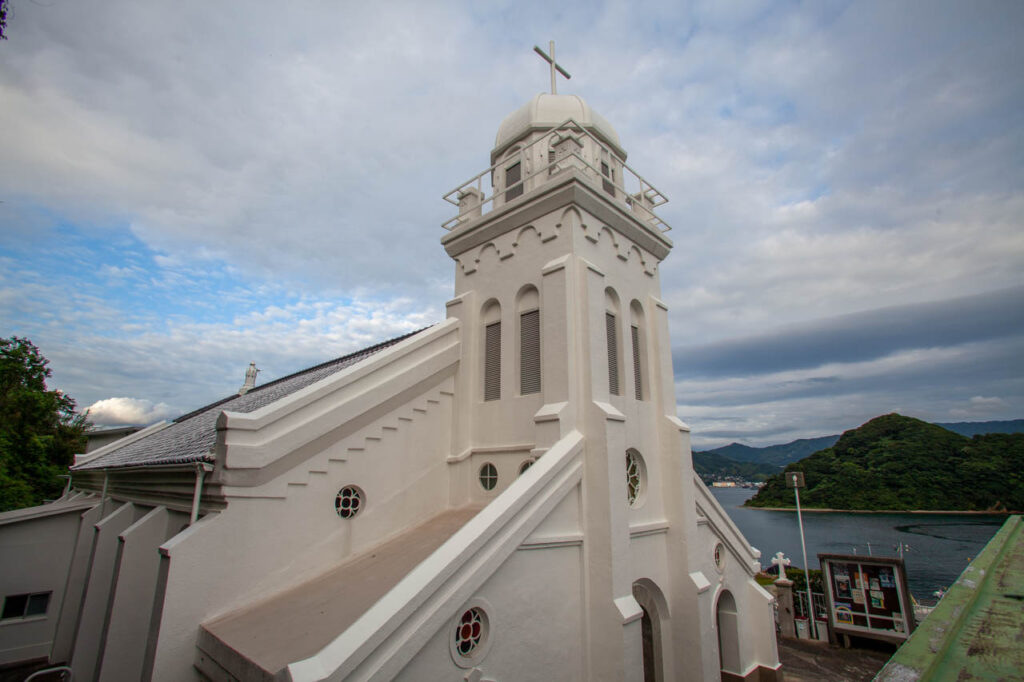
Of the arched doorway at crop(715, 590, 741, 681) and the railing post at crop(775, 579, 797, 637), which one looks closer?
the arched doorway at crop(715, 590, 741, 681)

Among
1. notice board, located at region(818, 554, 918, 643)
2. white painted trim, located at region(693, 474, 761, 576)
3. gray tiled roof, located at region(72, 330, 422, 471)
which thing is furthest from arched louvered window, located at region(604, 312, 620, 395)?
notice board, located at region(818, 554, 918, 643)

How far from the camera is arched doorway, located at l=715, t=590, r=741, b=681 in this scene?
512 inches

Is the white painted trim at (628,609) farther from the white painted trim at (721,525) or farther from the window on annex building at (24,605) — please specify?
the window on annex building at (24,605)

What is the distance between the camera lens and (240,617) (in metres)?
7.50

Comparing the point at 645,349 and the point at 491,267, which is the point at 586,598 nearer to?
the point at 645,349

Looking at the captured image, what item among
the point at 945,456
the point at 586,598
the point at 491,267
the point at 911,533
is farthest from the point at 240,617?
the point at 945,456

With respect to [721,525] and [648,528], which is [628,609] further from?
[721,525]

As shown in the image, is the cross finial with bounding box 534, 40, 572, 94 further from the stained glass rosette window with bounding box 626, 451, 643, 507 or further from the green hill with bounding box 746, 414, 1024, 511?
the green hill with bounding box 746, 414, 1024, 511

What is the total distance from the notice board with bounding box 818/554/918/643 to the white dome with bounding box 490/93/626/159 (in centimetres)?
1719

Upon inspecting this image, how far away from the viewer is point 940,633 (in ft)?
7.65

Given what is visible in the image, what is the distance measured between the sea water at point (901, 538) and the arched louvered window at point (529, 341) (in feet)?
164

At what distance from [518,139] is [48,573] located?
66.6ft

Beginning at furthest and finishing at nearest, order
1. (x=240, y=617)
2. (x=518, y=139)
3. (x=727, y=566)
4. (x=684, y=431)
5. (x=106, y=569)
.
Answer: (x=518, y=139) → (x=727, y=566) → (x=684, y=431) → (x=106, y=569) → (x=240, y=617)

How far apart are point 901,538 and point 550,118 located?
84936mm
